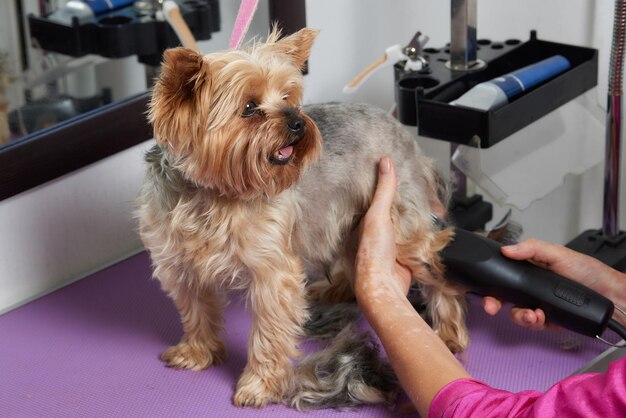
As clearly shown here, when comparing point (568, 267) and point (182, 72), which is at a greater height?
point (182, 72)

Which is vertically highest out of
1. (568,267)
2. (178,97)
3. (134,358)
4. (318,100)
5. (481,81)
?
(178,97)

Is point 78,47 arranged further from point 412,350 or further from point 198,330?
point 412,350

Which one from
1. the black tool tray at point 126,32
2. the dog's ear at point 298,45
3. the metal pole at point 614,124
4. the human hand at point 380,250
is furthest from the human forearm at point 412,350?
the black tool tray at point 126,32

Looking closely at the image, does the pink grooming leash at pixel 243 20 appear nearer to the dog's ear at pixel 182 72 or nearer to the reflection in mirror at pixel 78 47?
the dog's ear at pixel 182 72

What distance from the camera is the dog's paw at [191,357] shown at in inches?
58.6

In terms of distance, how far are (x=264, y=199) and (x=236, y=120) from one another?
15 centimetres

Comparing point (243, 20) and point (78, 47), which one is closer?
point (243, 20)

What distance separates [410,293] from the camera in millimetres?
1692

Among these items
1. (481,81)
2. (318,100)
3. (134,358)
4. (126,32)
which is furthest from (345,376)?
(126,32)

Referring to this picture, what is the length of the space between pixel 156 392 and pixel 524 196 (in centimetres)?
83

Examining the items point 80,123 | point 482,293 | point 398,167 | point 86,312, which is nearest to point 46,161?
point 80,123

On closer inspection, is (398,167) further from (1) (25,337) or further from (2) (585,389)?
(1) (25,337)

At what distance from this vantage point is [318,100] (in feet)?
7.08

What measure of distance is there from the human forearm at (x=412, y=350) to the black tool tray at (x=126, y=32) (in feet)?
3.25
